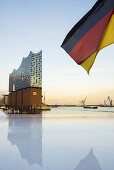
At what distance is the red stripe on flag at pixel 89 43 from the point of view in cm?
310

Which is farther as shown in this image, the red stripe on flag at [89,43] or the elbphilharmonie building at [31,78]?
the elbphilharmonie building at [31,78]

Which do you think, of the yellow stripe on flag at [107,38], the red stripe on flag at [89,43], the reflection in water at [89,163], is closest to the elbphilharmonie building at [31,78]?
the reflection in water at [89,163]

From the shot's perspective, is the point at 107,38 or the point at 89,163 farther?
the point at 89,163

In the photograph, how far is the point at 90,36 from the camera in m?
3.18

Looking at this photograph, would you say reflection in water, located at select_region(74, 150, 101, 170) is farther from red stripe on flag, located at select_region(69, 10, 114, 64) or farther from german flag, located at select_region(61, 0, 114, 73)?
red stripe on flag, located at select_region(69, 10, 114, 64)

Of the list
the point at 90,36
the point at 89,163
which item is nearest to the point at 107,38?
the point at 90,36

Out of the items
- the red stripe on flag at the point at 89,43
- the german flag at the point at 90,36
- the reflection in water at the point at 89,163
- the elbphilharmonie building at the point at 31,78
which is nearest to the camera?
the german flag at the point at 90,36

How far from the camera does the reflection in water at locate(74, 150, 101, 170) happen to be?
12.3ft

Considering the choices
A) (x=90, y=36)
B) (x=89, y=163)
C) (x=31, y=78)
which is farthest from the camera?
(x=31, y=78)

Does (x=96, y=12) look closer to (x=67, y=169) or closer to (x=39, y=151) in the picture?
(x=67, y=169)

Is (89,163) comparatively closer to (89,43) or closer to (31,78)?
(89,43)

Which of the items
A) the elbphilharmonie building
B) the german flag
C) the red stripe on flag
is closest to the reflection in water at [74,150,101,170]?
the german flag

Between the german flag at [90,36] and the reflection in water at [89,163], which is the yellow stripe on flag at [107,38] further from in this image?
the reflection in water at [89,163]

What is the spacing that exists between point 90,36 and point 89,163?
2444 mm
